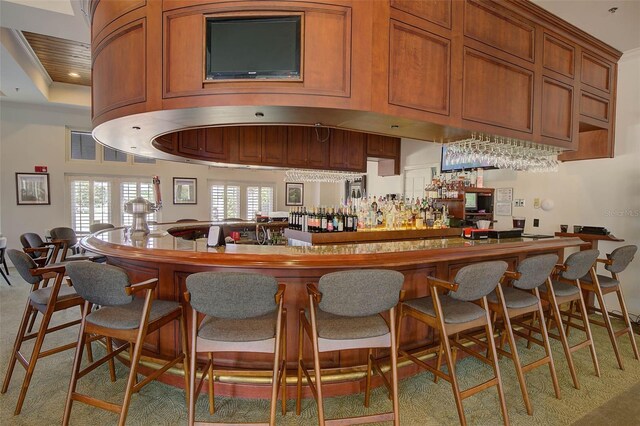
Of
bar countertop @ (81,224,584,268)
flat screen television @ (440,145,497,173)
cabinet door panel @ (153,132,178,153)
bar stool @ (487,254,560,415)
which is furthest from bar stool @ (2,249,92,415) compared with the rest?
flat screen television @ (440,145,497,173)

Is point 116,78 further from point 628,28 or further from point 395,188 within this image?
point 395,188

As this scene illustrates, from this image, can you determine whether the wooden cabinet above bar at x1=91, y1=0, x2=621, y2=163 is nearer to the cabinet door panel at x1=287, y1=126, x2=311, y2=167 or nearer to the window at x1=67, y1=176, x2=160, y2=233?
the cabinet door panel at x1=287, y1=126, x2=311, y2=167

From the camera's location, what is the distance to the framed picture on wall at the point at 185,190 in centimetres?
795

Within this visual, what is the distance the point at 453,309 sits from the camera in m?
2.18

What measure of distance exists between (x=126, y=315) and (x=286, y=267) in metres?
1.03

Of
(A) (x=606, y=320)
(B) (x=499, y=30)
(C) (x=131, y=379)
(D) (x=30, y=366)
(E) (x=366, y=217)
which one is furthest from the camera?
(E) (x=366, y=217)

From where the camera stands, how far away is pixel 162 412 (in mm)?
2170

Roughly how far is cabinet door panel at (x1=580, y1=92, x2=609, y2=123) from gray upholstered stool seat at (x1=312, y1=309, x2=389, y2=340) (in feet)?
11.3

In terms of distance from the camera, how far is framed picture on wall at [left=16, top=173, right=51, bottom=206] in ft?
21.2

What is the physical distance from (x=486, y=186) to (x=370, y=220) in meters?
3.25

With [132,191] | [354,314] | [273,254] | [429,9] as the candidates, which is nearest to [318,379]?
[354,314]

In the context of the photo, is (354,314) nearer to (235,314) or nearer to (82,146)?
(235,314)

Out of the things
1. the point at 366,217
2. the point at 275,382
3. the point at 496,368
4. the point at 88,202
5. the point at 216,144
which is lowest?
the point at 496,368

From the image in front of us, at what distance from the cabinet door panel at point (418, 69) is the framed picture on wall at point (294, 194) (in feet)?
24.2
